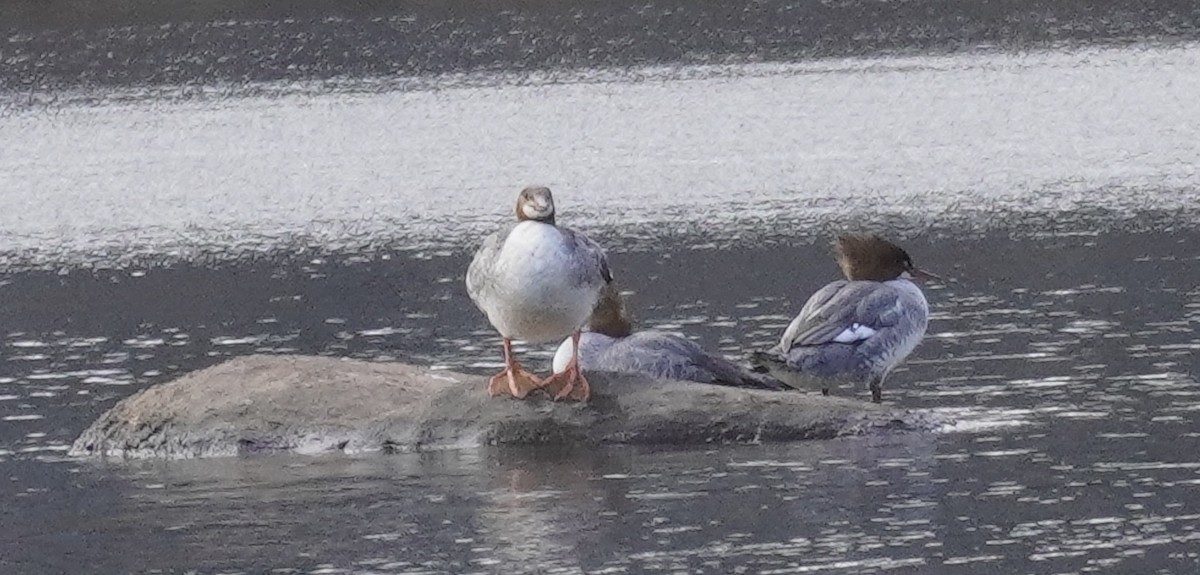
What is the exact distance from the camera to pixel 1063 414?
1055 centimetres

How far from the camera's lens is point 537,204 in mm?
9922

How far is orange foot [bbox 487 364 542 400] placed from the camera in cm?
1038

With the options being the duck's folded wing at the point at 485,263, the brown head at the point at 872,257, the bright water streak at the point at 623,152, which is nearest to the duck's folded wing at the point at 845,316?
the brown head at the point at 872,257

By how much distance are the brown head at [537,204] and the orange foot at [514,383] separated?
2.45 ft

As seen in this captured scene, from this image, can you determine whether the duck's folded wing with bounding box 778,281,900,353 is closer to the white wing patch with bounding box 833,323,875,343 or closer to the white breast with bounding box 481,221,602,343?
the white wing patch with bounding box 833,323,875,343

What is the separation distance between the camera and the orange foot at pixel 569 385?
10.3 m

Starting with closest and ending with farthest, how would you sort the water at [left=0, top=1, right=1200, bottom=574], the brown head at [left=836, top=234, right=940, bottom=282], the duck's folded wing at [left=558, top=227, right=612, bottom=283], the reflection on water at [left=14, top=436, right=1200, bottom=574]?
A: the reflection on water at [left=14, top=436, right=1200, bottom=574] < the water at [left=0, top=1, right=1200, bottom=574] < the duck's folded wing at [left=558, top=227, right=612, bottom=283] < the brown head at [left=836, top=234, right=940, bottom=282]

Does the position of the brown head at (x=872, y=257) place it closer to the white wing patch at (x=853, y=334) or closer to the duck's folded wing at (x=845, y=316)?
the duck's folded wing at (x=845, y=316)

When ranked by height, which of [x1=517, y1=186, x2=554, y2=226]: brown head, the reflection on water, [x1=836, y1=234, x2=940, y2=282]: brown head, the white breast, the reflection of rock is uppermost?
[x1=517, y1=186, x2=554, y2=226]: brown head

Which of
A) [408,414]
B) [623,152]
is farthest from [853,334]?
[623,152]

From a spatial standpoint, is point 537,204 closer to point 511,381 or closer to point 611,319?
point 511,381

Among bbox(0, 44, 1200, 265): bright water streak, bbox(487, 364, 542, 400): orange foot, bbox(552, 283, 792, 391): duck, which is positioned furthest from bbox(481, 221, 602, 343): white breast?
bbox(0, 44, 1200, 265): bright water streak

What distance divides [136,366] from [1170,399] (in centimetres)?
614

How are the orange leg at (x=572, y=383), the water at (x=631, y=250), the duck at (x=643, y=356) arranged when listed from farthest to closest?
1. the duck at (x=643, y=356)
2. the orange leg at (x=572, y=383)
3. the water at (x=631, y=250)
